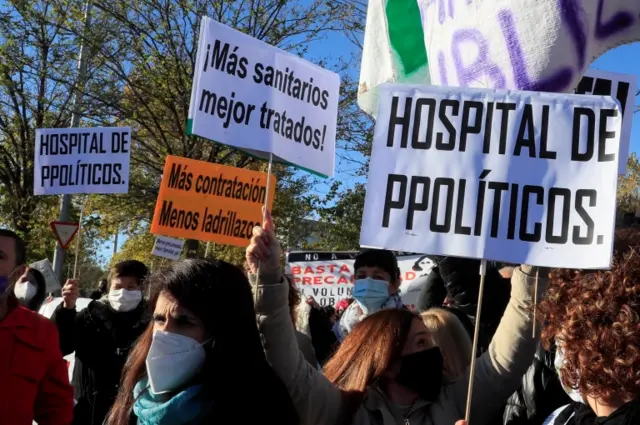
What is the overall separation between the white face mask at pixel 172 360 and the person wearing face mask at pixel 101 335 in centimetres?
243

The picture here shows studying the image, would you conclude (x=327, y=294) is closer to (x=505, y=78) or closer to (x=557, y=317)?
(x=505, y=78)

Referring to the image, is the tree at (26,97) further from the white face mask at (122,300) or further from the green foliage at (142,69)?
the white face mask at (122,300)

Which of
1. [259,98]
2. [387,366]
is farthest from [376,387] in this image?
[259,98]

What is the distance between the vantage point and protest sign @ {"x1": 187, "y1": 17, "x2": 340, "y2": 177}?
11.9 ft

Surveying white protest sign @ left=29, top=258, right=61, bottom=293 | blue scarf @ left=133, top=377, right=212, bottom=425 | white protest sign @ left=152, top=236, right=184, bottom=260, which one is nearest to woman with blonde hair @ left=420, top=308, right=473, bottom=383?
blue scarf @ left=133, top=377, right=212, bottom=425

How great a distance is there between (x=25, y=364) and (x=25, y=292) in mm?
2281

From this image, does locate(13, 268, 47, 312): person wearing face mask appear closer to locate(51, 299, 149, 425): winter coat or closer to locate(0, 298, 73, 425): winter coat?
locate(51, 299, 149, 425): winter coat

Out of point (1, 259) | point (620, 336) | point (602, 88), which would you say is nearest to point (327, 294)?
point (602, 88)

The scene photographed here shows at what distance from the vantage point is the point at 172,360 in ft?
7.72

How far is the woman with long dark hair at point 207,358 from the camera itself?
2309 millimetres

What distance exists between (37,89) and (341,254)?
13.5 meters

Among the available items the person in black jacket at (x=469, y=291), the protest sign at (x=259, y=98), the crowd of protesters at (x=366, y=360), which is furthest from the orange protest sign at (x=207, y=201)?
the crowd of protesters at (x=366, y=360)

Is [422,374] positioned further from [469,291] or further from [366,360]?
[469,291]

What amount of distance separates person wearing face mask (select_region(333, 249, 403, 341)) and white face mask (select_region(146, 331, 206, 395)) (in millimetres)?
2065
